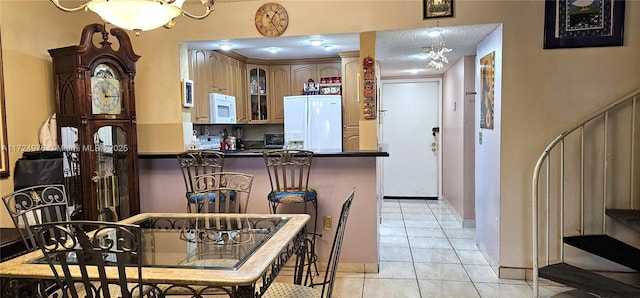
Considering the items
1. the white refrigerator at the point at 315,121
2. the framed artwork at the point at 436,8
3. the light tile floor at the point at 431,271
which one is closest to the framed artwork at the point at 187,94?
the white refrigerator at the point at 315,121

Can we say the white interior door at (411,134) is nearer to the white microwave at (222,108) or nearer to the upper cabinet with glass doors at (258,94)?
the upper cabinet with glass doors at (258,94)

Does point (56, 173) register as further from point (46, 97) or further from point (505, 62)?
point (505, 62)

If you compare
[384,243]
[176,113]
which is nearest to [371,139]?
[384,243]

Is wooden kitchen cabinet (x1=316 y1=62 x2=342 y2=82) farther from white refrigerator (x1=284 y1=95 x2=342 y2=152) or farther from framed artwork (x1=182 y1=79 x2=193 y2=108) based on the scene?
framed artwork (x1=182 y1=79 x2=193 y2=108)

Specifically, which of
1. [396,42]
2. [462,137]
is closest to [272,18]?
[396,42]

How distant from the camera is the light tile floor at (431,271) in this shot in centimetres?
292

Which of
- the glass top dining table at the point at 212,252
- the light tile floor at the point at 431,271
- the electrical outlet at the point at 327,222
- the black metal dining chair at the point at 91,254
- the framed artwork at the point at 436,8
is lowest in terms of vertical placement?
the light tile floor at the point at 431,271

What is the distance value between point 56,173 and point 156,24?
5.05ft

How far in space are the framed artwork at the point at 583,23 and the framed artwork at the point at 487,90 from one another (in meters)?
0.46

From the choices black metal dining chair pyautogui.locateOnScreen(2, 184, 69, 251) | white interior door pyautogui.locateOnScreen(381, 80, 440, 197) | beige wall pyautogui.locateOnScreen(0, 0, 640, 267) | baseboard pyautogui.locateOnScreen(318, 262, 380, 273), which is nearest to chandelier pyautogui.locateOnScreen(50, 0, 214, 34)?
black metal dining chair pyautogui.locateOnScreen(2, 184, 69, 251)

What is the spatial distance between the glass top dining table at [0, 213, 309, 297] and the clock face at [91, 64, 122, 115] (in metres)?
1.08

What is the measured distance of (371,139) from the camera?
3365 mm

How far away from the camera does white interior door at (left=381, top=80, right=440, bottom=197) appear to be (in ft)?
20.3

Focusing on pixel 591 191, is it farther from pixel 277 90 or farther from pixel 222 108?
pixel 277 90
